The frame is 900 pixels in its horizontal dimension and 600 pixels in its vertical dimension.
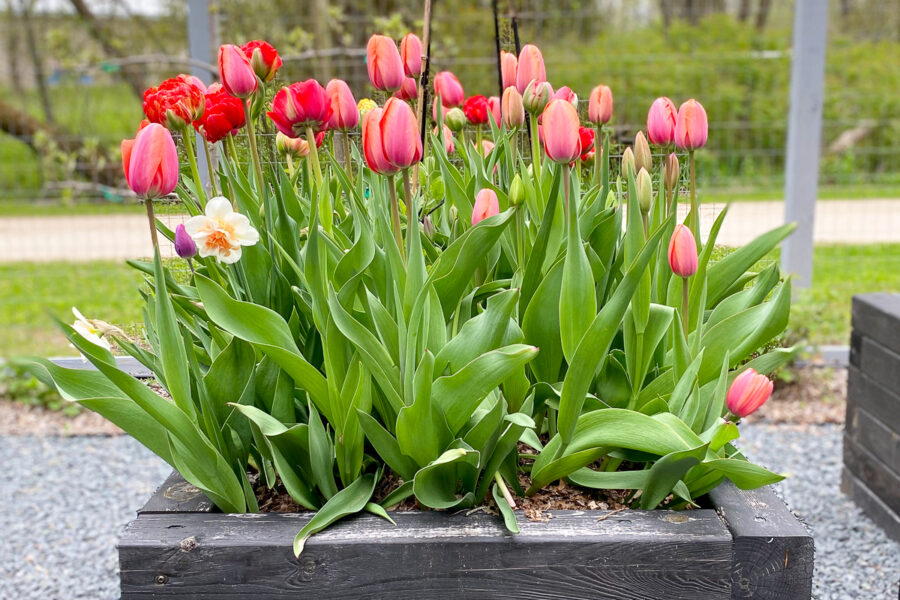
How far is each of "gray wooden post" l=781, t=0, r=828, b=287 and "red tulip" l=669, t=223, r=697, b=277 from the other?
2.86m

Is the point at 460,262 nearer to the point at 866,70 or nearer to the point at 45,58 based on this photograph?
the point at 866,70

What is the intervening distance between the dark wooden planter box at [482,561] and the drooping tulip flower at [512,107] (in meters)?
0.59

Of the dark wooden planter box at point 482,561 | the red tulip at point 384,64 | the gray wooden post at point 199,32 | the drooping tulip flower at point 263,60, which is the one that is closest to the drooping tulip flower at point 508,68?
the red tulip at point 384,64

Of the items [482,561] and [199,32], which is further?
[199,32]

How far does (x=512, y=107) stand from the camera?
4.29 ft

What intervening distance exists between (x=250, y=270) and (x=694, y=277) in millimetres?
610

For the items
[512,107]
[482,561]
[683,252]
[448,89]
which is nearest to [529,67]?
[512,107]

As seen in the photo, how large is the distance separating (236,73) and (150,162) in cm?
21

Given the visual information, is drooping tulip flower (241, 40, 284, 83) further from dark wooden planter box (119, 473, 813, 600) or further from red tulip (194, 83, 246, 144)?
dark wooden planter box (119, 473, 813, 600)

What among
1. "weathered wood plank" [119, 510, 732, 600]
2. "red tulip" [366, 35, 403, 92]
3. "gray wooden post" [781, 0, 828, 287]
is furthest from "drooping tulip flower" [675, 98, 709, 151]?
"gray wooden post" [781, 0, 828, 287]

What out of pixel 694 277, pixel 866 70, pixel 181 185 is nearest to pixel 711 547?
pixel 694 277

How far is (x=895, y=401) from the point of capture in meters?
2.33

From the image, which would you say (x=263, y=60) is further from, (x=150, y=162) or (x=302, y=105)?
(x=150, y=162)

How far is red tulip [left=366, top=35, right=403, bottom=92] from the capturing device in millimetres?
1234
